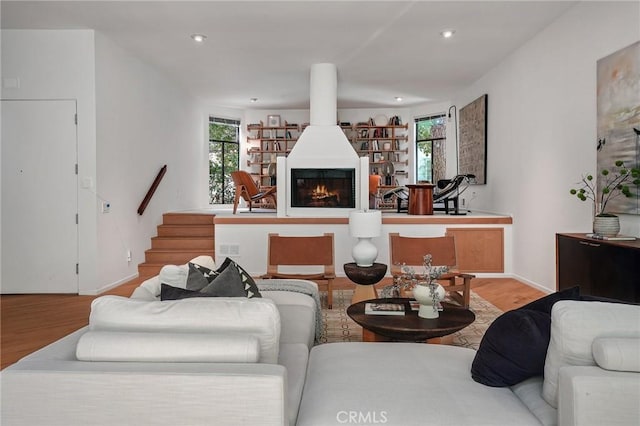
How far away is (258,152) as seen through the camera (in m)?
10.5

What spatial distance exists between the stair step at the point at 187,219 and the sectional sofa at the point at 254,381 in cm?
560

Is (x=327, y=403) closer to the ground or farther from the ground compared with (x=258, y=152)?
closer to the ground

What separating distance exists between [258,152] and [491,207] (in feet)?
18.2

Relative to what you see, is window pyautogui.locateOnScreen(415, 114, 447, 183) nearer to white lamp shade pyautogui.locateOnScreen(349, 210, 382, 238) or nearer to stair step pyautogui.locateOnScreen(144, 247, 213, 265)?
stair step pyautogui.locateOnScreen(144, 247, 213, 265)

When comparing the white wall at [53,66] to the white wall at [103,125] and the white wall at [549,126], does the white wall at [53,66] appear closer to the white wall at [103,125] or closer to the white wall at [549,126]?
the white wall at [103,125]

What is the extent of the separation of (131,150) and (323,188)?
2.72 metres

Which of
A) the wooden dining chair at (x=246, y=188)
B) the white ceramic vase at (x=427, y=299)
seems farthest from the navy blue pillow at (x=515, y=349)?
the wooden dining chair at (x=246, y=188)

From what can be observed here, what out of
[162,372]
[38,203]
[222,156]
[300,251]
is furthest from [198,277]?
[222,156]

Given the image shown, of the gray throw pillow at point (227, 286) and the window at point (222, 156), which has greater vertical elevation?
the window at point (222, 156)

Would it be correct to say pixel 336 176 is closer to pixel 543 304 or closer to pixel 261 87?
pixel 261 87

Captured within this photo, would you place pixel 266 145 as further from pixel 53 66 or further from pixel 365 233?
pixel 365 233

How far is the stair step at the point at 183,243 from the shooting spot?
6.55 meters

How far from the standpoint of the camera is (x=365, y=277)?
3752 mm

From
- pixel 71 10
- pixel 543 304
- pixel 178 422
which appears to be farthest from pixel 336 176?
pixel 178 422
